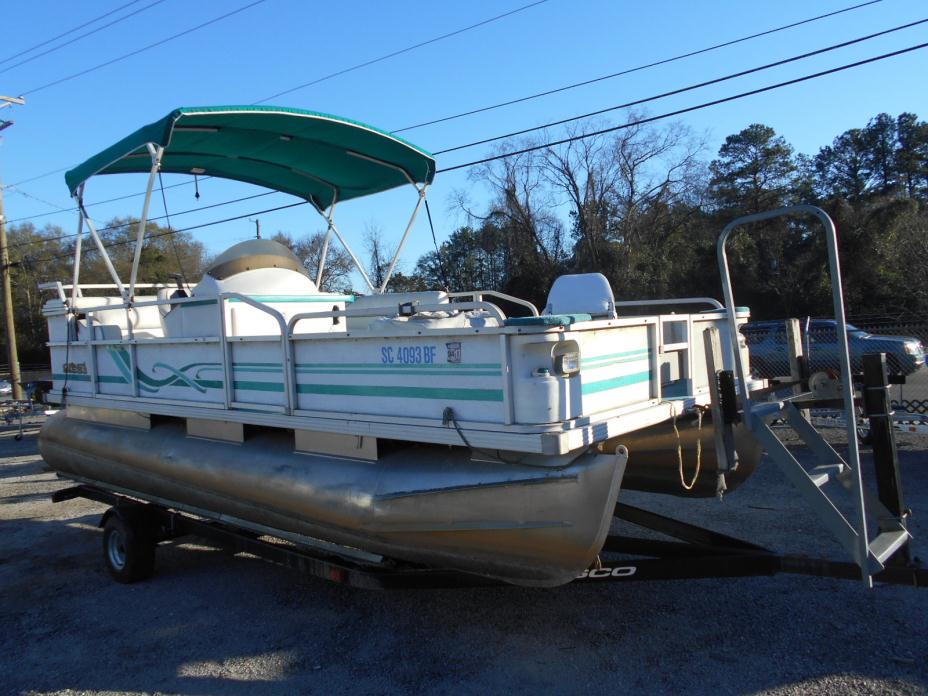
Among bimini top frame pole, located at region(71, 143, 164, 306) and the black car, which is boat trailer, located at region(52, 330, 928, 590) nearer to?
bimini top frame pole, located at region(71, 143, 164, 306)

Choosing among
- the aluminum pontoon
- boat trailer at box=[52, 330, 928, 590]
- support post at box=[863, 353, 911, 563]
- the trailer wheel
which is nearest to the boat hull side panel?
the aluminum pontoon

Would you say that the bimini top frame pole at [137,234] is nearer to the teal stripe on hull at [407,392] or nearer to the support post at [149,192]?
the support post at [149,192]

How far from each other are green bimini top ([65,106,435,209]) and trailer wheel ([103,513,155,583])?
291 cm

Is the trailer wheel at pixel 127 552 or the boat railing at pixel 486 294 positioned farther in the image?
the trailer wheel at pixel 127 552

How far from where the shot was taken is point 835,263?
287 cm

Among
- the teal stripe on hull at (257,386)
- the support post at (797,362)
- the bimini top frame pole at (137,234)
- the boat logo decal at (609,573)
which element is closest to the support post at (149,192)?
the bimini top frame pole at (137,234)

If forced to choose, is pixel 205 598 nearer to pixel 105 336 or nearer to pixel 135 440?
pixel 135 440

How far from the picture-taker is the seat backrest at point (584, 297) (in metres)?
5.21

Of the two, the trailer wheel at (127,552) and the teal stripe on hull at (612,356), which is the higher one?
the teal stripe on hull at (612,356)

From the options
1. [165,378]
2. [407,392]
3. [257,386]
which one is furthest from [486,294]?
[165,378]

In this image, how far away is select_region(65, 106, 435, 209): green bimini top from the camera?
5.26 meters

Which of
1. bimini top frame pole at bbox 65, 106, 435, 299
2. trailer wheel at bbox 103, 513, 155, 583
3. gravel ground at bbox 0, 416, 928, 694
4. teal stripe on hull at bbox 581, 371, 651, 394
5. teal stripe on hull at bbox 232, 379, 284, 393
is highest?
bimini top frame pole at bbox 65, 106, 435, 299

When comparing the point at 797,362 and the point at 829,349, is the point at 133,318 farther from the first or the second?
the point at 829,349

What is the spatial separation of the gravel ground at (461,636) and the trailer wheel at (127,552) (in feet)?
0.42
